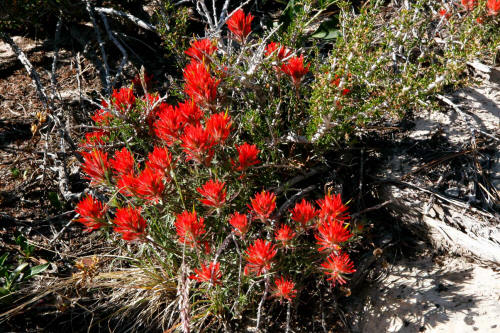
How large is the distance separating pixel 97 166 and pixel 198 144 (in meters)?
0.52

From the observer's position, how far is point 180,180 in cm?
195

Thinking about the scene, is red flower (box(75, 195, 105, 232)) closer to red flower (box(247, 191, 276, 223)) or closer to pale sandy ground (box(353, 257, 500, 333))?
red flower (box(247, 191, 276, 223))

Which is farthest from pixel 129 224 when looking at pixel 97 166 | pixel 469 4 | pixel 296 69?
pixel 469 4

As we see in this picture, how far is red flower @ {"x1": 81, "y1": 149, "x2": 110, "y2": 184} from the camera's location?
5.33ft

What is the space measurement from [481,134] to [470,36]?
75cm

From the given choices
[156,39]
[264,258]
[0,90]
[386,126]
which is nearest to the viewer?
[264,258]

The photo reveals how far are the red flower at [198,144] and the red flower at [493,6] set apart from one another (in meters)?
1.21

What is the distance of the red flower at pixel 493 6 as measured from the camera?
1477 mm

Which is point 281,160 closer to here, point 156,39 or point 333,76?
point 333,76

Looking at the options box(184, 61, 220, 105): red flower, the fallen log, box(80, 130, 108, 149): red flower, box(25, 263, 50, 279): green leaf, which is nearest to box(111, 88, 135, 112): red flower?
box(80, 130, 108, 149): red flower

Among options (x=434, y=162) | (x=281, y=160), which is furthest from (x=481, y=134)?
(x=281, y=160)

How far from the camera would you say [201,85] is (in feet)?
5.21

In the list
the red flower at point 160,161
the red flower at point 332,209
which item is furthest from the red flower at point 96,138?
the red flower at point 332,209

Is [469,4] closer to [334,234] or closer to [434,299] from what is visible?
[334,234]
